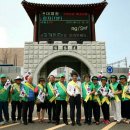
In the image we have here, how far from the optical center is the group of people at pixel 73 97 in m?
9.46

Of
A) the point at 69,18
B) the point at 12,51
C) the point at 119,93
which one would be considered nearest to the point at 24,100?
the point at 119,93

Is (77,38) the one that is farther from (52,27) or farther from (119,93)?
(119,93)

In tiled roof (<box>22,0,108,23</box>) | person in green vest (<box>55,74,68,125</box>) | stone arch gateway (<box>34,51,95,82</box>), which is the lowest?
person in green vest (<box>55,74,68,125</box>)

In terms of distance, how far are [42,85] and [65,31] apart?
14441 millimetres

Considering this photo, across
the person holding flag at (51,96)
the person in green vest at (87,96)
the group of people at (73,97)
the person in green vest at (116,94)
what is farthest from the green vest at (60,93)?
the person in green vest at (116,94)

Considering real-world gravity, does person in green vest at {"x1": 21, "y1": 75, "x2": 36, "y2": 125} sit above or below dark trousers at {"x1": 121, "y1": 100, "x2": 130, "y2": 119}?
above

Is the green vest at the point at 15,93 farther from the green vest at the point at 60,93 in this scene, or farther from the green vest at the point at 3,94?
the green vest at the point at 60,93

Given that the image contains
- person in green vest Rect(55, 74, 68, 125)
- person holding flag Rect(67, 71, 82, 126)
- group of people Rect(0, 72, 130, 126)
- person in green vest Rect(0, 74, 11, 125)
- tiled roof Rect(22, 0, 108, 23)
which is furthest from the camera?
tiled roof Rect(22, 0, 108, 23)

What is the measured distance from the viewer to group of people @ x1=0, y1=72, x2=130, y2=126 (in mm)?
9461

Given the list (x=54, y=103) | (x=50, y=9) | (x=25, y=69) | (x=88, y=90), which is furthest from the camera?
(x=50, y=9)

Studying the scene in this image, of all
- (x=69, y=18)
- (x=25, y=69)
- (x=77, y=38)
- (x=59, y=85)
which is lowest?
(x=59, y=85)

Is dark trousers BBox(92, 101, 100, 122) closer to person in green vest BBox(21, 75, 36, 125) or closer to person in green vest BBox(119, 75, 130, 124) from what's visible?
person in green vest BBox(119, 75, 130, 124)

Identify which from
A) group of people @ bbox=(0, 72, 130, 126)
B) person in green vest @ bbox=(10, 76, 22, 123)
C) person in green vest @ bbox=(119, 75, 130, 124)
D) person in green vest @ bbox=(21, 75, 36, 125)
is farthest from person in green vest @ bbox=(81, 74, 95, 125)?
person in green vest @ bbox=(10, 76, 22, 123)

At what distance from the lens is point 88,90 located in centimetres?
960
